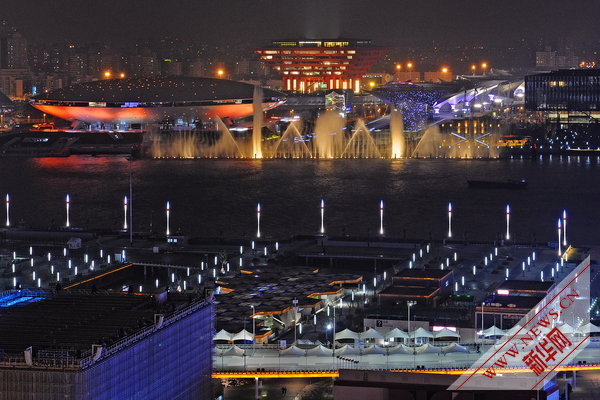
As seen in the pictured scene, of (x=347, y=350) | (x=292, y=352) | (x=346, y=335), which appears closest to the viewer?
(x=292, y=352)

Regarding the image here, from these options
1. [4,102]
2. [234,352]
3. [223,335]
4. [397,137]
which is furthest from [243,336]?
[4,102]

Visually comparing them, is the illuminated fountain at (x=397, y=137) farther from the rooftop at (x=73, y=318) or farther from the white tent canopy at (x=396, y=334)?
the rooftop at (x=73, y=318)

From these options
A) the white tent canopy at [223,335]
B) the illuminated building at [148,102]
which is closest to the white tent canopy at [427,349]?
the white tent canopy at [223,335]

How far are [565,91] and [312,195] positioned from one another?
2042cm

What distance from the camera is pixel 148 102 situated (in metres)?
50.6

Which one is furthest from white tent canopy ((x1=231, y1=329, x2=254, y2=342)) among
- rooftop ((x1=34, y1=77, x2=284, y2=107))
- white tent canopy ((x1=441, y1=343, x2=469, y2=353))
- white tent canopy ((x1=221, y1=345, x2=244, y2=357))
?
rooftop ((x1=34, y1=77, x2=284, y2=107))

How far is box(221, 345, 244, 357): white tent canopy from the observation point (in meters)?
12.6

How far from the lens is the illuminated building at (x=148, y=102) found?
50531 millimetres

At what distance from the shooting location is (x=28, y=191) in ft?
109

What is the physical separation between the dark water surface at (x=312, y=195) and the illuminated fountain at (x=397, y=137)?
215 cm

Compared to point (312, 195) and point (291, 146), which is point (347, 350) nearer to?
point (312, 195)

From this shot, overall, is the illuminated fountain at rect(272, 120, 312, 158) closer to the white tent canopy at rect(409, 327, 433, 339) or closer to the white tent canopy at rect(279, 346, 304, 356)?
the white tent canopy at rect(409, 327, 433, 339)

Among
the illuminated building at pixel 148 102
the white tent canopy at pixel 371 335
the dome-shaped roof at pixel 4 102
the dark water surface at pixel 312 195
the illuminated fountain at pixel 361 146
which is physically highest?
the dome-shaped roof at pixel 4 102

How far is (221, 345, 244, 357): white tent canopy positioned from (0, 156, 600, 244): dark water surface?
37.2 feet
